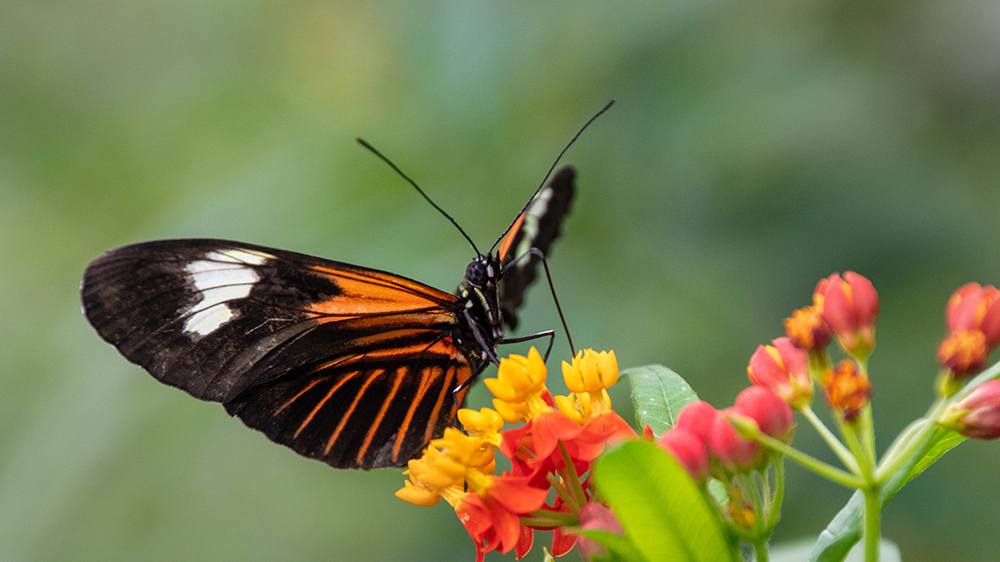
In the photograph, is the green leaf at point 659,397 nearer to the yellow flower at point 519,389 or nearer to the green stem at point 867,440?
the yellow flower at point 519,389

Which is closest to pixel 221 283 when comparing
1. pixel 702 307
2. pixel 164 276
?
pixel 164 276

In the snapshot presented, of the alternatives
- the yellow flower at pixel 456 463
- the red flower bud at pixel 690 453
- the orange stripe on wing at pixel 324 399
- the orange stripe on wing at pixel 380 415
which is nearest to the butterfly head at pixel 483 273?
the orange stripe on wing at pixel 380 415

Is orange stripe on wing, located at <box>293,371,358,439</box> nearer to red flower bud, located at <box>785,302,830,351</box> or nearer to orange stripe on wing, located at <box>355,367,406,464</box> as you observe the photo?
orange stripe on wing, located at <box>355,367,406,464</box>

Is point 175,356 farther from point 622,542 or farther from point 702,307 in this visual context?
point 702,307

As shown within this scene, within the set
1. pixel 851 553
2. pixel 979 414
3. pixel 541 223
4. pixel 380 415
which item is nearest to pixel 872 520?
pixel 979 414

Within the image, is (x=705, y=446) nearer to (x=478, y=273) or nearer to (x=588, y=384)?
(x=588, y=384)

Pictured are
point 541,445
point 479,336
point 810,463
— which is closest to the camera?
point 810,463

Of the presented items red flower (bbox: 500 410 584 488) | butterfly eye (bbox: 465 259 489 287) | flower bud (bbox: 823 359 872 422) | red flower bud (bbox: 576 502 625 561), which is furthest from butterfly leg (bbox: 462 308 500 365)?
flower bud (bbox: 823 359 872 422)
